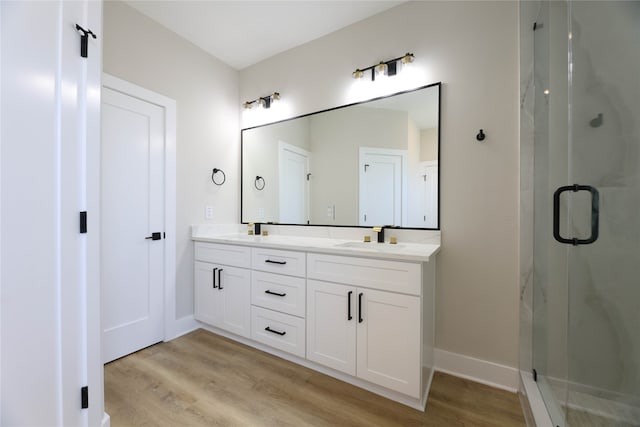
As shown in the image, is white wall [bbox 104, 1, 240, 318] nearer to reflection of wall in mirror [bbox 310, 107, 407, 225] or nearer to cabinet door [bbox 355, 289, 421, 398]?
reflection of wall in mirror [bbox 310, 107, 407, 225]

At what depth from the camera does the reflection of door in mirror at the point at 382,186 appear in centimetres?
211

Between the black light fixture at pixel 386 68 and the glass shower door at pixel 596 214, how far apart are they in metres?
0.83

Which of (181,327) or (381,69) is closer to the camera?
(381,69)

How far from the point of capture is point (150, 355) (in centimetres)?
211

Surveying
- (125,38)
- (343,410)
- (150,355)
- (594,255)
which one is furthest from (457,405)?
(125,38)

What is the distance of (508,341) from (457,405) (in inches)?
21.5

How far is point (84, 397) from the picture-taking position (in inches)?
46.2

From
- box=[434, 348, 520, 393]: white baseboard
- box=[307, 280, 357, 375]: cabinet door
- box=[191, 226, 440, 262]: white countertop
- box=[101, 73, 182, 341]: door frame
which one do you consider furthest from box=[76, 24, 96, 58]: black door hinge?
box=[434, 348, 520, 393]: white baseboard

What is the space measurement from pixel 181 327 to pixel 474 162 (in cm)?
280

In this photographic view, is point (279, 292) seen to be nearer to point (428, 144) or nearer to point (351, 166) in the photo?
point (351, 166)

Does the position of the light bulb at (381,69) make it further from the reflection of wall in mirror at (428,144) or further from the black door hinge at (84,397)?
the black door hinge at (84,397)

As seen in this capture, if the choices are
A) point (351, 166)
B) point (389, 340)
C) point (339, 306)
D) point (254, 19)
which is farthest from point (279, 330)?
point (254, 19)

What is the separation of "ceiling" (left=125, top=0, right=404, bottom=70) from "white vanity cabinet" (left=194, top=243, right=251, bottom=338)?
6.34 feet

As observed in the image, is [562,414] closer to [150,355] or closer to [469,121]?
[469,121]
